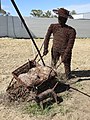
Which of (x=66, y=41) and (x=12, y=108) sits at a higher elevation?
(x=66, y=41)

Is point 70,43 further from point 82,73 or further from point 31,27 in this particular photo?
point 31,27

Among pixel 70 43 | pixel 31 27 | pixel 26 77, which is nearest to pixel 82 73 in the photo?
pixel 70 43

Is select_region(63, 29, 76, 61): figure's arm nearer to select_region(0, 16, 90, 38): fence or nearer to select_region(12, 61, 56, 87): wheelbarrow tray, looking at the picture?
select_region(12, 61, 56, 87): wheelbarrow tray

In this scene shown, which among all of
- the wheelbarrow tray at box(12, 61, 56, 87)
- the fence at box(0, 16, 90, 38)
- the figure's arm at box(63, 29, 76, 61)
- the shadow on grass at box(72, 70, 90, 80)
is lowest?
the fence at box(0, 16, 90, 38)

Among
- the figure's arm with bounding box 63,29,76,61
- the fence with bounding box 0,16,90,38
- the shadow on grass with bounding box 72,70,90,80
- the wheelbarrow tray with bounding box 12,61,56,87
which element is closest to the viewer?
the wheelbarrow tray with bounding box 12,61,56,87

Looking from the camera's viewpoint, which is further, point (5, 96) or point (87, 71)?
point (87, 71)

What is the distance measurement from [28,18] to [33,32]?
1391 mm

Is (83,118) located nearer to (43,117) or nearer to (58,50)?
(43,117)

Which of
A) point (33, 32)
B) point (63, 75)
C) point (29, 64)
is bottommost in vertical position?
point (33, 32)

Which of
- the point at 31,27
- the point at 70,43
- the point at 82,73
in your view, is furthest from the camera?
the point at 31,27

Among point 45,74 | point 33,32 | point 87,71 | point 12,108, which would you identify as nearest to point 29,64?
point 45,74

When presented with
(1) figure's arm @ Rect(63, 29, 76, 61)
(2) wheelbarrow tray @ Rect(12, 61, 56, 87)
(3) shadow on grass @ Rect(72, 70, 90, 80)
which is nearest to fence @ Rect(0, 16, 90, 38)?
(3) shadow on grass @ Rect(72, 70, 90, 80)

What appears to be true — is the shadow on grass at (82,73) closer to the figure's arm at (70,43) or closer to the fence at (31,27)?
the figure's arm at (70,43)

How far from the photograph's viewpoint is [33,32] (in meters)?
26.2
